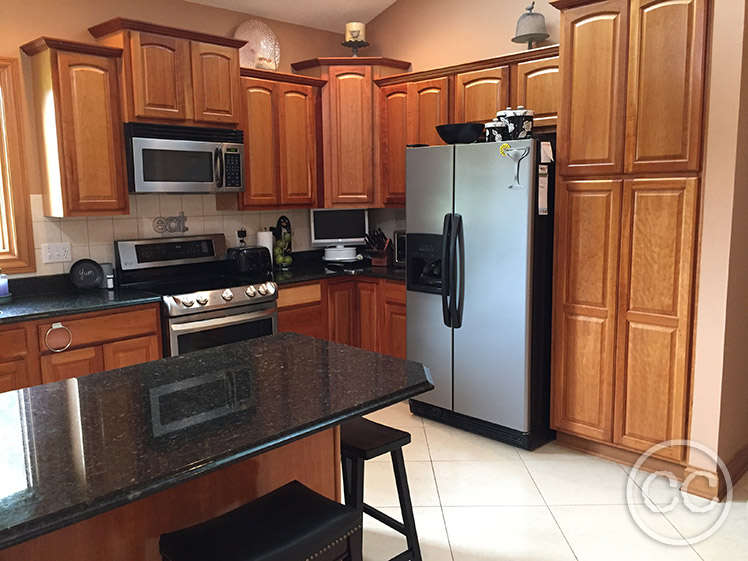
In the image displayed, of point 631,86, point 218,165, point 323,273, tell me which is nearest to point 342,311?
point 323,273

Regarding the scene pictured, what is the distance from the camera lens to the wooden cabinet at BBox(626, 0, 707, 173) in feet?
9.26

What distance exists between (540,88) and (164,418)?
3.05m

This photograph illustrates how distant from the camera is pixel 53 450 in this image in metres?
1.44

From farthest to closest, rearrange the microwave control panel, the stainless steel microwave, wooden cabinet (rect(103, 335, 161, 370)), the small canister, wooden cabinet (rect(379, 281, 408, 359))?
wooden cabinet (rect(379, 281, 408, 359)) < the microwave control panel < the stainless steel microwave < the small canister < wooden cabinet (rect(103, 335, 161, 370))

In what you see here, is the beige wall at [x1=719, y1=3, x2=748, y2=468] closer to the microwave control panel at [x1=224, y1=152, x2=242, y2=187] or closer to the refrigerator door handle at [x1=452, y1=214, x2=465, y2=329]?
the refrigerator door handle at [x1=452, y1=214, x2=465, y2=329]

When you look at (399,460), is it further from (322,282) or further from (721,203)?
(322,282)

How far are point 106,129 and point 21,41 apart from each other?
653 mm

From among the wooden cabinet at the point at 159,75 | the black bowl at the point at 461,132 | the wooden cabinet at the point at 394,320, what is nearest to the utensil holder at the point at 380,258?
the wooden cabinet at the point at 394,320

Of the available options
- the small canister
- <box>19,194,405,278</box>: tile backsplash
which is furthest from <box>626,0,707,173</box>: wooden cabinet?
<box>19,194,405,278</box>: tile backsplash

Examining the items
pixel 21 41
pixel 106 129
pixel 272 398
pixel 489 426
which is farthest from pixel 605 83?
pixel 21 41

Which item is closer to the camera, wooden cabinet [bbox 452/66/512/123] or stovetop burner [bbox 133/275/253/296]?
stovetop burner [bbox 133/275/253/296]

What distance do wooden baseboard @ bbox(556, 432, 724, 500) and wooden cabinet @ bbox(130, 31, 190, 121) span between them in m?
2.94

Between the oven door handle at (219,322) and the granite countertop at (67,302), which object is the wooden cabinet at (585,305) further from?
the granite countertop at (67,302)

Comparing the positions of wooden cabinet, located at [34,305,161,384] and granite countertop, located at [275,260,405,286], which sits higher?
granite countertop, located at [275,260,405,286]
